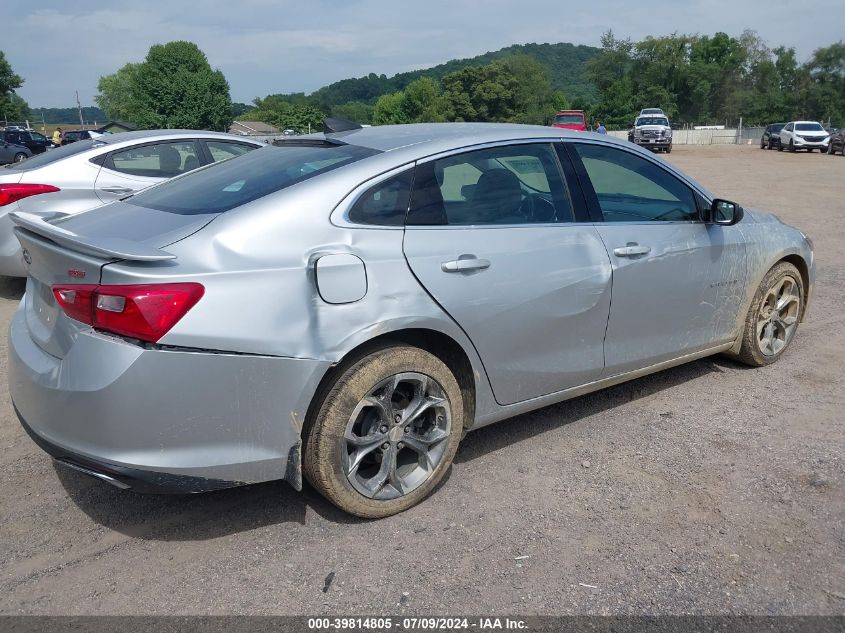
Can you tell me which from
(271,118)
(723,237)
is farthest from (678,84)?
(723,237)

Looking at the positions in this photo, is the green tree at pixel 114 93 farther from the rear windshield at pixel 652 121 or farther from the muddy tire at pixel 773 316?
the muddy tire at pixel 773 316

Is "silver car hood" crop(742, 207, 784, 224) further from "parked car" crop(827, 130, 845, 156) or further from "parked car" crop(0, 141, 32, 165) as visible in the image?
"parked car" crop(827, 130, 845, 156)

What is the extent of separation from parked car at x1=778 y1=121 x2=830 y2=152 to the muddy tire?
127ft

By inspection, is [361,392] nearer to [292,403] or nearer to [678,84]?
[292,403]

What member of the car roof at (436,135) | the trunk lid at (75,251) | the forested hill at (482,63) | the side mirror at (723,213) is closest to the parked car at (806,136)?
the side mirror at (723,213)

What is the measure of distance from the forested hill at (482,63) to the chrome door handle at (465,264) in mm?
134265

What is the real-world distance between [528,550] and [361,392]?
0.92 meters

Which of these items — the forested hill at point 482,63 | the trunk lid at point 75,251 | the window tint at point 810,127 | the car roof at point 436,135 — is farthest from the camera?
the forested hill at point 482,63

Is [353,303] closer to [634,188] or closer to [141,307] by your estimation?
[141,307]

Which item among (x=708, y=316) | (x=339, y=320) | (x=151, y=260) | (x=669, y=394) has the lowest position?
(x=669, y=394)

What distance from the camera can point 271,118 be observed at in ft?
439

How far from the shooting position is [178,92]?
3844 inches

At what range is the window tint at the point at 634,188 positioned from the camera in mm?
3895

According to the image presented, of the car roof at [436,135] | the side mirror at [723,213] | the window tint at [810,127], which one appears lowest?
the window tint at [810,127]
